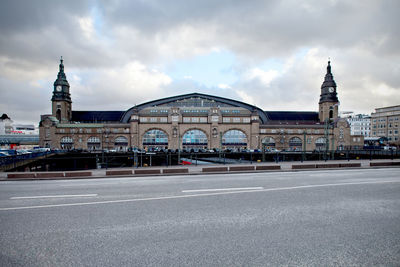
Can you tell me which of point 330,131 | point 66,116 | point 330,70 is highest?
point 330,70

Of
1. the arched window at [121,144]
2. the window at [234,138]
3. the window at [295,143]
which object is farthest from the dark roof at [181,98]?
the window at [295,143]

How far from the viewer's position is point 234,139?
80938 mm

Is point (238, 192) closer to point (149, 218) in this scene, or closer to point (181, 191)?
point (181, 191)

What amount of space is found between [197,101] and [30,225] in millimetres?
83189

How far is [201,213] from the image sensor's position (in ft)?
23.1

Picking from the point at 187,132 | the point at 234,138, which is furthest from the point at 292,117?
the point at 187,132

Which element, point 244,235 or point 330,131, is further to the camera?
point 330,131

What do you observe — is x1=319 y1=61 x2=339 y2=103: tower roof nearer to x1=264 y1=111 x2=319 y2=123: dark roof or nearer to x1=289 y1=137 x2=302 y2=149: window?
x1=264 y1=111 x2=319 y2=123: dark roof

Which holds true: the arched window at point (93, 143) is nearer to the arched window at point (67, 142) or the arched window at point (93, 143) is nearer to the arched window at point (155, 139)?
the arched window at point (67, 142)

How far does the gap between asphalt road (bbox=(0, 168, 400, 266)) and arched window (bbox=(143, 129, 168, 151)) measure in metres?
70.2

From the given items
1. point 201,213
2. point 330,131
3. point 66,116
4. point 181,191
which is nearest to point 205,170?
point 181,191

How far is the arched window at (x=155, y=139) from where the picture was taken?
7950 cm

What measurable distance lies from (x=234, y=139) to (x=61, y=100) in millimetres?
68759

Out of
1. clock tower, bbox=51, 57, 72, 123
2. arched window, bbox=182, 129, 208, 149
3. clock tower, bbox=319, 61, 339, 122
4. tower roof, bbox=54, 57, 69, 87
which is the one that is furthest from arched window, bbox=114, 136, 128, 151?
clock tower, bbox=319, 61, 339, 122
